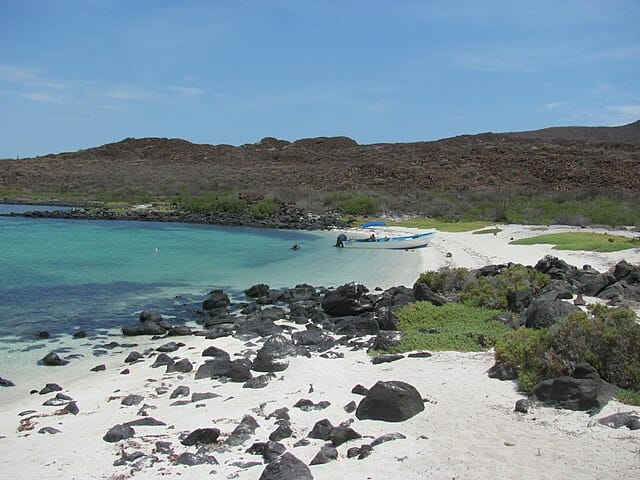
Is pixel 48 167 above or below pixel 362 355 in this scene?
above

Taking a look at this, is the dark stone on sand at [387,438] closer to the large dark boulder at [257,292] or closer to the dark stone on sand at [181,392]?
the dark stone on sand at [181,392]

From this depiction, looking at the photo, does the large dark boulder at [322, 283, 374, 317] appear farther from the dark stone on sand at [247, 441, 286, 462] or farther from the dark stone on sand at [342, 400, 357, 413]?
the dark stone on sand at [247, 441, 286, 462]

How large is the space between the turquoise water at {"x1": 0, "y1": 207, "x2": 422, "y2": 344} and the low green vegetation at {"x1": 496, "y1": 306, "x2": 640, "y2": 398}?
9.47 metres

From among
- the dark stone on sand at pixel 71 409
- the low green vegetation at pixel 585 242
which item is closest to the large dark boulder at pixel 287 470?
the dark stone on sand at pixel 71 409

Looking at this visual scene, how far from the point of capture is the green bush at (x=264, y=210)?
5128 cm

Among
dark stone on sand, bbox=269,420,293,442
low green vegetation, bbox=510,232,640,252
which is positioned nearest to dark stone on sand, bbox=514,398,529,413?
dark stone on sand, bbox=269,420,293,442

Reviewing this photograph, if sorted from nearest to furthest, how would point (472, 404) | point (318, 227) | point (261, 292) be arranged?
1. point (472, 404)
2. point (261, 292)
3. point (318, 227)

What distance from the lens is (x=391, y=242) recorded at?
102 feet

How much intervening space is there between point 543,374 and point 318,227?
118ft

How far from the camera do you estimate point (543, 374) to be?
780 centimetres

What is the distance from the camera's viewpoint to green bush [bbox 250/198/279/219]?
51.3 metres

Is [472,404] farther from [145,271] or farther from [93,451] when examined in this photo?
[145,271]

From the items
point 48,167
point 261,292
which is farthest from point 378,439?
point 48,167

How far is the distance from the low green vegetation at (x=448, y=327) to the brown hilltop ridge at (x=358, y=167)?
1886 inches
